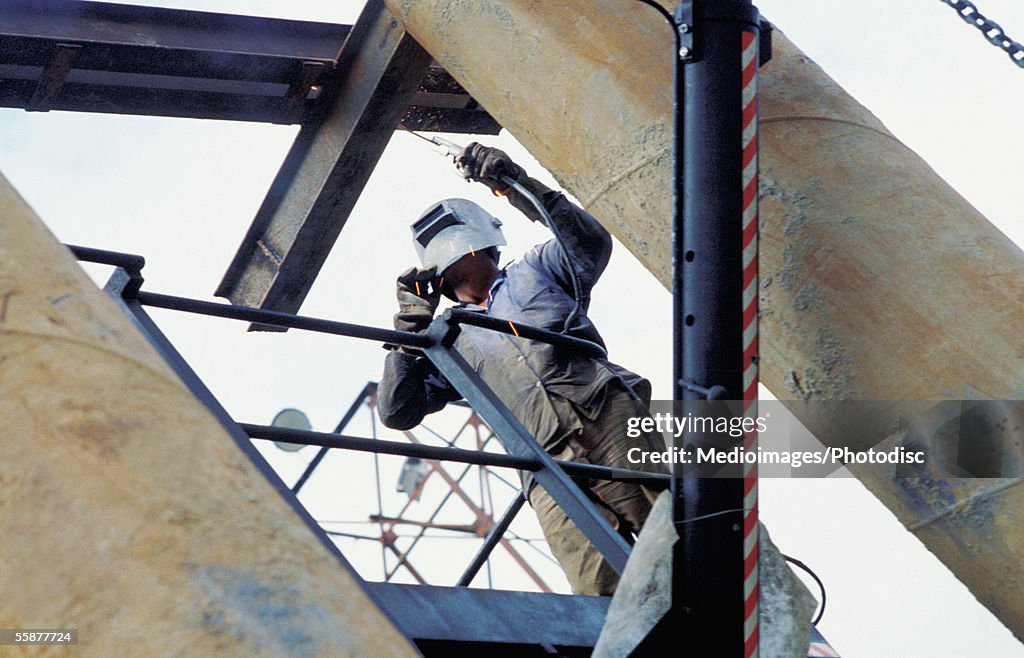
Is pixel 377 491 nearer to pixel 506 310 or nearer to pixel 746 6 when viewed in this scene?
pixel 506 310

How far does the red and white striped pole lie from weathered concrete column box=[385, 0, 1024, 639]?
529 mm

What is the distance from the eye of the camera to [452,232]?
669cm

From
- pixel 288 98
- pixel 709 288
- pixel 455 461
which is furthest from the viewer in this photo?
pixel 288 98

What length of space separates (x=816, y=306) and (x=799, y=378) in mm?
212

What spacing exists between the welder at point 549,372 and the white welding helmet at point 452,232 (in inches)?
0.5

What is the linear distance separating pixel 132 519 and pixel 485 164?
3.46 metres

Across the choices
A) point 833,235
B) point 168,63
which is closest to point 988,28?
point 833,235

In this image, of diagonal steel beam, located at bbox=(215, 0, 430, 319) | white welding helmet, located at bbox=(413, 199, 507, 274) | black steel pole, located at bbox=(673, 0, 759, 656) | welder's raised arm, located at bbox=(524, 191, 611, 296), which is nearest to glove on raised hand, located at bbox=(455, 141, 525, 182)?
welder's raised arm, located at bbox=(524, 191, 611, 296)

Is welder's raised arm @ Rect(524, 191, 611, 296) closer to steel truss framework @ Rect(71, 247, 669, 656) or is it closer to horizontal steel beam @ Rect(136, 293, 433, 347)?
steel truss framework @ Rect(71, 247, 669, 656)

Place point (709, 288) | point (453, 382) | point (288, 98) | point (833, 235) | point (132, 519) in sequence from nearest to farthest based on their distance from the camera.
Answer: point (132, 519) < point (709, 288) < point (833, 235) < point (453, 382) < point (288, 98)

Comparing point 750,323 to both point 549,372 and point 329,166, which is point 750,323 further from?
point 329,166

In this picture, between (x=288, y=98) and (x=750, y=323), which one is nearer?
(x=750, y=323)

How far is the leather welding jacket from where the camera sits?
5926 millimetres

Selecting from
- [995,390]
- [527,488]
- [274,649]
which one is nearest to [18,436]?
[274,649]
